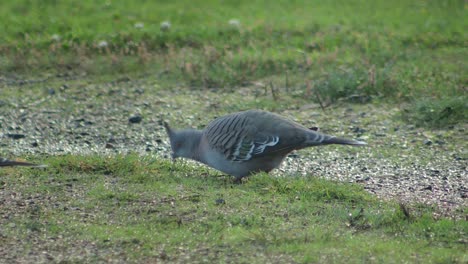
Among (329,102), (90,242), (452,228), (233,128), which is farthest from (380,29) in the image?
(90,242)

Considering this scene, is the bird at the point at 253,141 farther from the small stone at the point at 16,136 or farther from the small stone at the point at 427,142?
the small stone at the point at 16,136

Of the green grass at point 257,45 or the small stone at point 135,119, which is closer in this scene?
the small stone at point 135,119

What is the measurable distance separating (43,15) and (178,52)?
246cm

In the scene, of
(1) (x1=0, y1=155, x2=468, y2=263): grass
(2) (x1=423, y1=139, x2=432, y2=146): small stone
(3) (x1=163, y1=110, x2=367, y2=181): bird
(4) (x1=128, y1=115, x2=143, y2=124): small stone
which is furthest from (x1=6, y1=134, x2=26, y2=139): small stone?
(2) (x1=423, y1=139, x2=432, y2=146): small stone

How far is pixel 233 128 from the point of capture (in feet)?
23.3

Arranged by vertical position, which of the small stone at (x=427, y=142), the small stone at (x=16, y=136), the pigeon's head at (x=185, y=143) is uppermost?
the pigeon's head at (x=185, y=143)

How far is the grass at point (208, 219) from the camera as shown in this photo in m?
5.45

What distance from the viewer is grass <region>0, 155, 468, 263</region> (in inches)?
215

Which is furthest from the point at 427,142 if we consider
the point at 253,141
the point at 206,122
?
the point at 206,122

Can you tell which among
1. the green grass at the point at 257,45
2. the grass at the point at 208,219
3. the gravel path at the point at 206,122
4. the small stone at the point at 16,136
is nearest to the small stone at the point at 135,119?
the gravel path at the point at 206,122

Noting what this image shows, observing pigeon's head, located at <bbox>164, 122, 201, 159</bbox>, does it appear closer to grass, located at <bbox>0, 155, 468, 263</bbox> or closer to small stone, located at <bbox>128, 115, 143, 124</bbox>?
grass, located at <bbox>0, 155, 468, 263</bbox>

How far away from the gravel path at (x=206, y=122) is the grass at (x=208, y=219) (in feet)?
1.81

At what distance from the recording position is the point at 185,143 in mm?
7445

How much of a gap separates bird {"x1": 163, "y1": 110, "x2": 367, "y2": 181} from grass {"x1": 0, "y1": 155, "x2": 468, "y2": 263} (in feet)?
0.49
